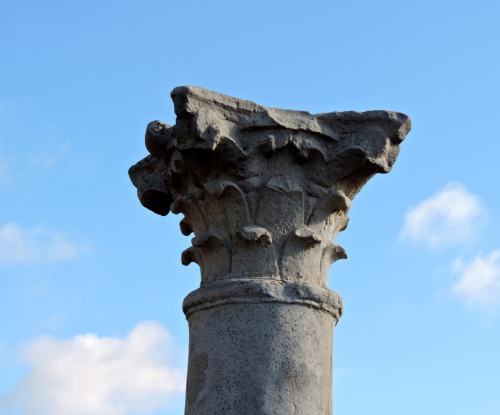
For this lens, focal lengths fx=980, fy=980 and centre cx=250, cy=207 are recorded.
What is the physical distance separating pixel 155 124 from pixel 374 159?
1.58m

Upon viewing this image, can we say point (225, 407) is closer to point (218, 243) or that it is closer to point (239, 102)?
point (218, 243)

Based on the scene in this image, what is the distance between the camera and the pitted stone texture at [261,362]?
20.3 feet

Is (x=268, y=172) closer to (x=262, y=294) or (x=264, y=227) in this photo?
(x=264, y=227)

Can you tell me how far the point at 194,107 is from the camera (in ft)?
21.7

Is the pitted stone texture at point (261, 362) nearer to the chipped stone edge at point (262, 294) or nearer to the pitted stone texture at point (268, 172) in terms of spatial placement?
the chipped stone edge at point (262, 294)

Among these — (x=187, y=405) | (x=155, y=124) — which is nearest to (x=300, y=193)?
(x=155, y=124)

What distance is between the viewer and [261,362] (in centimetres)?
625

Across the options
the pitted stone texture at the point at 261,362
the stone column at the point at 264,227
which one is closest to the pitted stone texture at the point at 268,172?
the stone column at the point at 264,227

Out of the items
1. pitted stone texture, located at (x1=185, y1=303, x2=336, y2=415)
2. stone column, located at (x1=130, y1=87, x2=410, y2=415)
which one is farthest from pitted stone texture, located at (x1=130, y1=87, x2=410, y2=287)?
pitted stone texture, located at (x1=185, y1=303, x2=336, y2=415)

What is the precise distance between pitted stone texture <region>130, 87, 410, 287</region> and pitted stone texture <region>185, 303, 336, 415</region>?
31cm

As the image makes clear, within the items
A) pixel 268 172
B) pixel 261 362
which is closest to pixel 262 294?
pixel 261 362

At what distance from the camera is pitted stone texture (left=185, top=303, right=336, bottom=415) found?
6.18 meters

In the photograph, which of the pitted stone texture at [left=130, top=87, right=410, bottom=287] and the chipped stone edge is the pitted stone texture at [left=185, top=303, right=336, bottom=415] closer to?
the chipped stone edge

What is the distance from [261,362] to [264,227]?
976 millimetres
